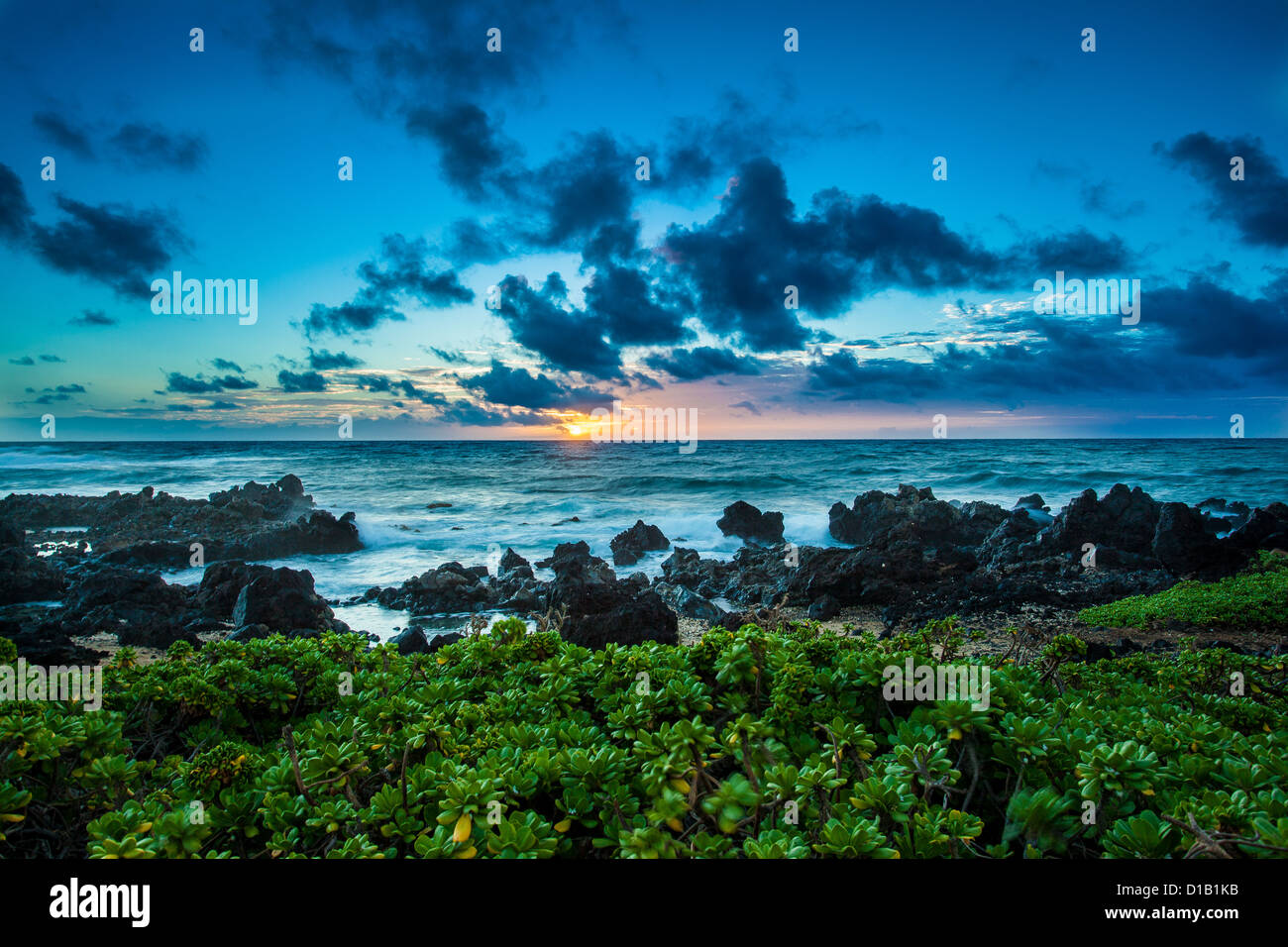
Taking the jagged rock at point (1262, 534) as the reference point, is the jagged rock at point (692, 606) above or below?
below

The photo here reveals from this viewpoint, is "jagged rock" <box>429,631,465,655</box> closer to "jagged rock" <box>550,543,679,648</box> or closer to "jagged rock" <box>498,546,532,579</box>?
"jagged rock" <box>550,543,679,648</box>

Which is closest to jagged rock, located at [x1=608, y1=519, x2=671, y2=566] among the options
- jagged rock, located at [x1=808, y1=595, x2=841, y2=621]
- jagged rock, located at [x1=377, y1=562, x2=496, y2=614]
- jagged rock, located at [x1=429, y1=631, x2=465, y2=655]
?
jagged rock, located at [x1=377, y1=562, x2=496, y2=614]

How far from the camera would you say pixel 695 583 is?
43.2ft

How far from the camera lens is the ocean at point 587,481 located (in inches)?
839

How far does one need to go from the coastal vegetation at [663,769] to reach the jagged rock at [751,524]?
16801 millimetres

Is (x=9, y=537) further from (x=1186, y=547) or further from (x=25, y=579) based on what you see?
(x=1186, y=547)

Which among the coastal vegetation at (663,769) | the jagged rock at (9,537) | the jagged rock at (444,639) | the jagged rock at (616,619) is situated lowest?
the jagged rock at (444,639)

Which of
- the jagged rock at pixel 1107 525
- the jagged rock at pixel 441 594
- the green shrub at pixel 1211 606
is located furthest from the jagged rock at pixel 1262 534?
the jagged rock at pixel 441 594

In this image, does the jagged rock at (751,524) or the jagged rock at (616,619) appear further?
the jagged rock at (751,524)

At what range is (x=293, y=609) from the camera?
9617 mm

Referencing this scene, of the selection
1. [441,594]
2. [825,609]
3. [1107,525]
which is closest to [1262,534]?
[1107,525]

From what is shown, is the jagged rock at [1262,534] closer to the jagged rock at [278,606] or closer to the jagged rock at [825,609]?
the jagged rock at [825,609]

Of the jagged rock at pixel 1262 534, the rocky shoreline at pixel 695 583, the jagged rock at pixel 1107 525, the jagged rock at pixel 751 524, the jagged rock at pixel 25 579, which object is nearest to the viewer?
the rocky shoreline at pixel 695 583
